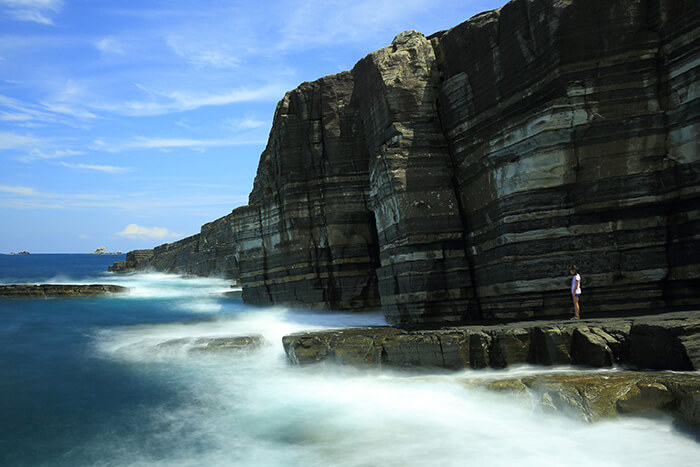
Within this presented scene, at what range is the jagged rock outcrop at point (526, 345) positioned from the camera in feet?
29.4

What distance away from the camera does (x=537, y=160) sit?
12.4 m

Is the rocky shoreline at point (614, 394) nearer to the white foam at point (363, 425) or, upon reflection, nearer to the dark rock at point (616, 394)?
the dark rock at point (616, 394)

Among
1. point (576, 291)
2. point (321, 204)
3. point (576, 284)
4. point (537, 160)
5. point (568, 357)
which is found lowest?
point (568, 357)

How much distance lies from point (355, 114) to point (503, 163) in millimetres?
8773

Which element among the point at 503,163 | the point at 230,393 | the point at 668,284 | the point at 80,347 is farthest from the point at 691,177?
the point at 80,347

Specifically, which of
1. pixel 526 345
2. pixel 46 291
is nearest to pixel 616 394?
pixel 526 345

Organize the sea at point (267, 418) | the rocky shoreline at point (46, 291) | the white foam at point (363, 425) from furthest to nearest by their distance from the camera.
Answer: the rocky shoreline at point (46, 291)
the sea at point (267, 418)
the white foam at point (363, 425)

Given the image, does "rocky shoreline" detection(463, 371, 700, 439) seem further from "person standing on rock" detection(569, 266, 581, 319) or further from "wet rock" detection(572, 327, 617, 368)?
"person standing on rock" detection(569, 266, 581, 319)

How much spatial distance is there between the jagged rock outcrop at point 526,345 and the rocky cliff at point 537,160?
182 cm

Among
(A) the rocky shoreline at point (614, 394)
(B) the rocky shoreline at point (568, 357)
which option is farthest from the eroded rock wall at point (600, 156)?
(A) the rocky shoreline at point (614, 394)

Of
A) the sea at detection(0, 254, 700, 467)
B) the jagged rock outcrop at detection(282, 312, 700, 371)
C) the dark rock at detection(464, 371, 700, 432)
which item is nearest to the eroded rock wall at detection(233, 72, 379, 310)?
the sea at detection(0, 254, 700, 467)

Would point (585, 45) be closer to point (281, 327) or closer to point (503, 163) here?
point (503, 163)

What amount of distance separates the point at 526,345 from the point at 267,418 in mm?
6212

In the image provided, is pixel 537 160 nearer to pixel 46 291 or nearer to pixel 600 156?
pixel 600 156
